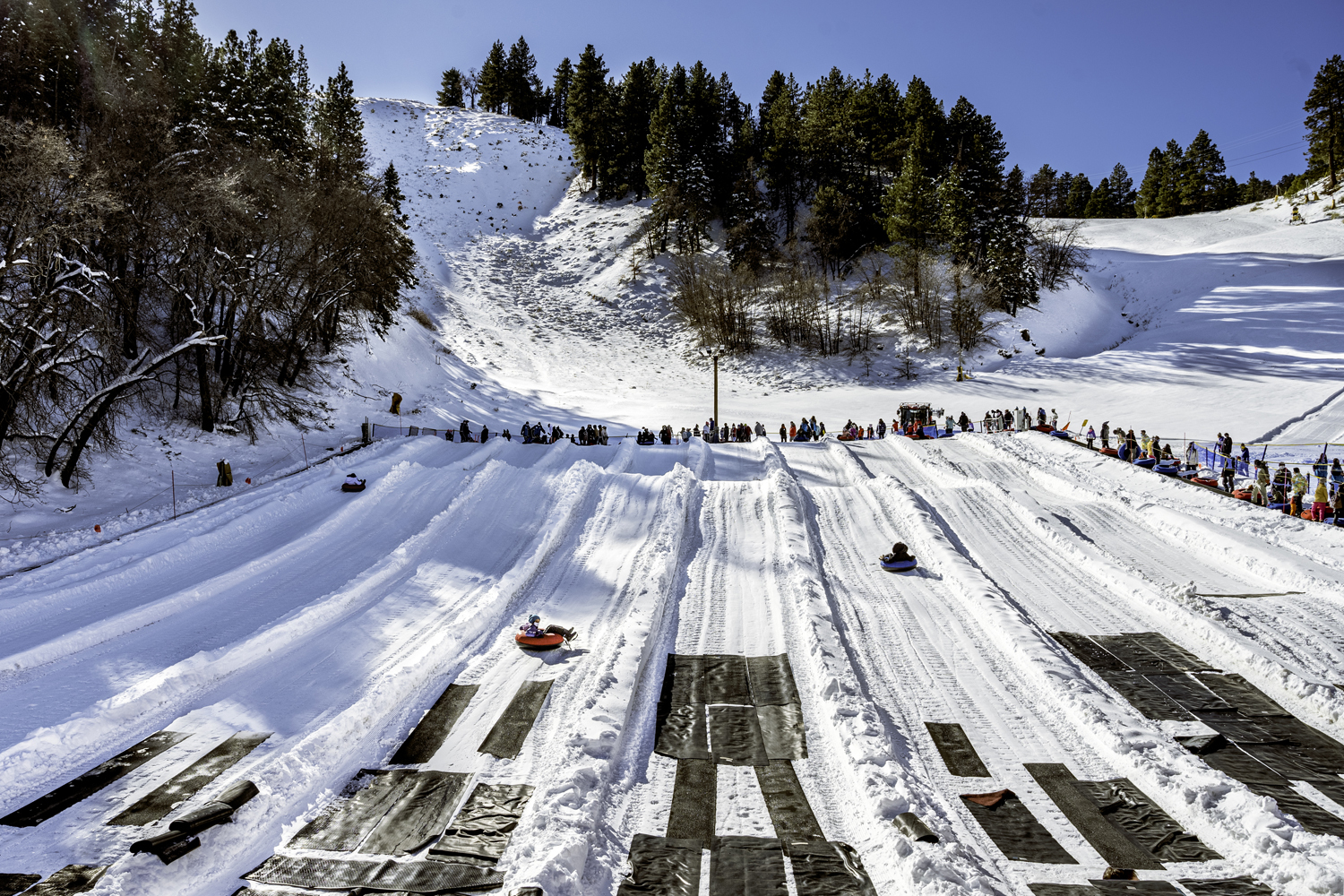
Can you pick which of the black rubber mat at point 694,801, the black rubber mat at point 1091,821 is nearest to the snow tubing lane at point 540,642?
the black rubber mat at point 694,801

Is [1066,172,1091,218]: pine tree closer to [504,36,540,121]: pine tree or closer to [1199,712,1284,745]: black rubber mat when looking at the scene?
[504,36,540,121]: pine tree

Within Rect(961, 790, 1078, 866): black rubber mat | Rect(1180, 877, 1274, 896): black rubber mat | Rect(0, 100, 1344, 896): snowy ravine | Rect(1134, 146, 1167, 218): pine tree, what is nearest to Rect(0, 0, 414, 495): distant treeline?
Rect(0, 100, 1344, 896): snowy ravine

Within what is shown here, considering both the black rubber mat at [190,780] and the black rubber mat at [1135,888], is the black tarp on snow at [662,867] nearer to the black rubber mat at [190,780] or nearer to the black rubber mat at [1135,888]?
the black rubber mat at [1135,888]

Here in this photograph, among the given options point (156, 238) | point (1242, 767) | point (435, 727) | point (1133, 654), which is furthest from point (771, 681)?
point (156, 238)

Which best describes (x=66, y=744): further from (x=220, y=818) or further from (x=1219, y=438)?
(x=1219, y=438)

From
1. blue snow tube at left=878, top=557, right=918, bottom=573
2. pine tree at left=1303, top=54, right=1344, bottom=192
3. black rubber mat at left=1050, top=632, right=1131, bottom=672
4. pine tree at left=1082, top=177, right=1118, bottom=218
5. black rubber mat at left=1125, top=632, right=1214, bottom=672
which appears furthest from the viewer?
pine tree at left=1082, top=177, right=1118, bottom=218

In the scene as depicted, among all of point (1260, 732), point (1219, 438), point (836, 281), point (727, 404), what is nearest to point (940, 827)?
point (1260, 732)
